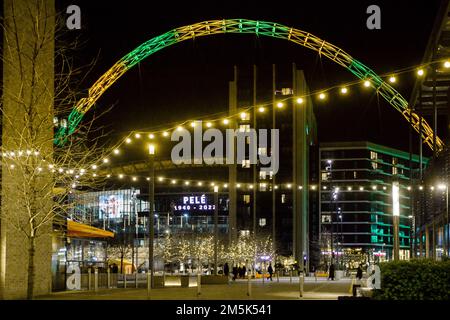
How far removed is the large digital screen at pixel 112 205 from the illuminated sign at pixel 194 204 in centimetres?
1014

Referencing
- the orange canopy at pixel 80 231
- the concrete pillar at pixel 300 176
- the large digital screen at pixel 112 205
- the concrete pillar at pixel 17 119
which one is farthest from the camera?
the concrete pillar at pixel 300 176

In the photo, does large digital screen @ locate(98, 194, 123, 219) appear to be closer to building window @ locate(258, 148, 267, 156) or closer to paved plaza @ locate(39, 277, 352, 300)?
building window @ locate(258, 148, 267, 156)

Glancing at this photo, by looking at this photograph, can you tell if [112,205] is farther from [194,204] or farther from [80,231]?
[80,231]

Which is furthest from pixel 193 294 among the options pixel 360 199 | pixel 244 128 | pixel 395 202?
pixel 360 199

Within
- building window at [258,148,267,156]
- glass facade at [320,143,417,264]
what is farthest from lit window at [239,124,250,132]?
glass facade at [320,143,417,264]

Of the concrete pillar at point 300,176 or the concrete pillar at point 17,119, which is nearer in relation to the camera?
the concrete pillar at point 17,119

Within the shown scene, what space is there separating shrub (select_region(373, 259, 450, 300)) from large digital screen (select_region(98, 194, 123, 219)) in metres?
98.7

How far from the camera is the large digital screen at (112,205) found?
115562 millimetres

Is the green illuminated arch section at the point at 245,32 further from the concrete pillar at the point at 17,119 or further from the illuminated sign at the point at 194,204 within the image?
the illuminated sign at the point at 194,204

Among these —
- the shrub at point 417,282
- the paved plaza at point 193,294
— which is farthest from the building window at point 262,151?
the shrub at point 417,282

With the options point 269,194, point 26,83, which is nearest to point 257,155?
point 269,194

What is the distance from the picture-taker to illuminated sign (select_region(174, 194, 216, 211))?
120 meters
